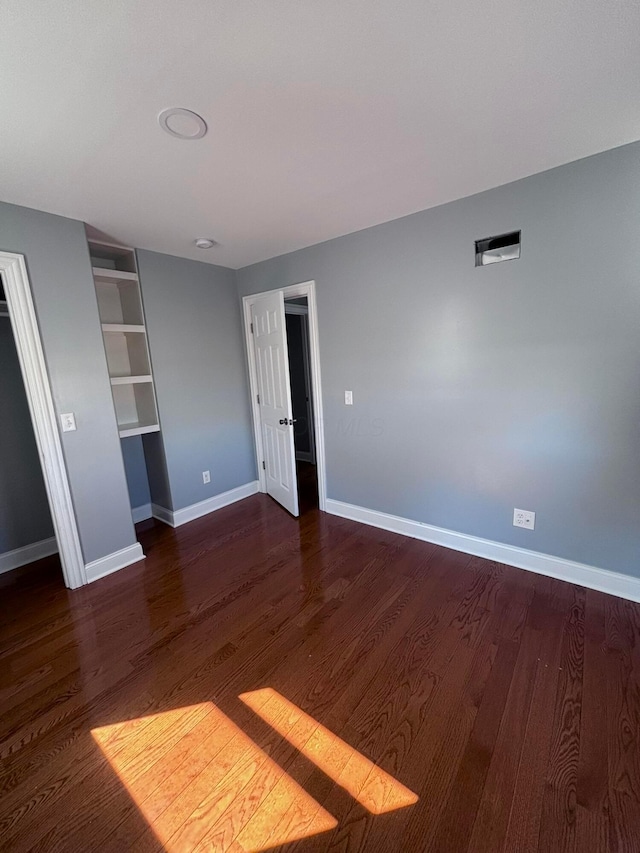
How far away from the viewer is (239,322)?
11.9ft

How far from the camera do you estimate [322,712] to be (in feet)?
4.73

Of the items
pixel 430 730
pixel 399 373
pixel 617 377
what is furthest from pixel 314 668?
pixel 617 377

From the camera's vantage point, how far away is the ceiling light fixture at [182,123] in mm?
1328

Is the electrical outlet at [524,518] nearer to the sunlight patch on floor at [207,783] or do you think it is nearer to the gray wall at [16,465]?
the sunlight patch on floor at [207,783]

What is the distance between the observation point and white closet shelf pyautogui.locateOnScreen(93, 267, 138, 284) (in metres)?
2.60

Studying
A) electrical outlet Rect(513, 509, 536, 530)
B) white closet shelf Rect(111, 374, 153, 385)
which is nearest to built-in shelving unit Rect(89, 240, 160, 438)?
white closet shelf Rect(111, 374, 153, 385)

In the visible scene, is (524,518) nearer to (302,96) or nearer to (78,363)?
(302,96)

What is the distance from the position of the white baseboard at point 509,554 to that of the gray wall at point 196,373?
137cm

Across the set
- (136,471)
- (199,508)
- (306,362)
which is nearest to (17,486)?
(136,471)

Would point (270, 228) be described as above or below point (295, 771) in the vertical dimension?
above

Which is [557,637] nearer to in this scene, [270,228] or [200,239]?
[270,228]

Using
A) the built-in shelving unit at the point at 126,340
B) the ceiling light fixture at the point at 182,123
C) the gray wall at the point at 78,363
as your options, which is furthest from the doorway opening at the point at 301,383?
the ceiling light fixture at the point at 182,123

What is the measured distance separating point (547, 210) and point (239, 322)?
271 cm

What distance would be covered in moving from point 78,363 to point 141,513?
5.46 feet
